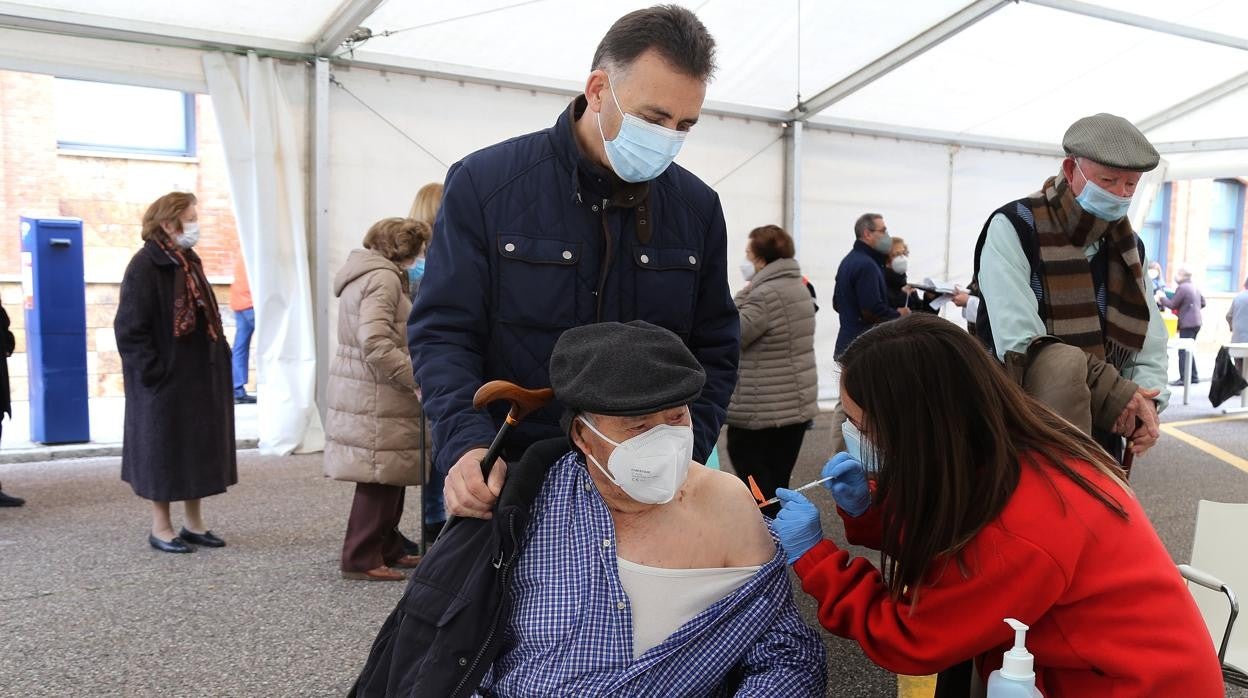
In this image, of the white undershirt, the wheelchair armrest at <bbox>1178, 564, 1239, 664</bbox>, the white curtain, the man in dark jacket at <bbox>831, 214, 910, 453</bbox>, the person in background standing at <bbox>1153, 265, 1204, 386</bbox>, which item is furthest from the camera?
Answer: the person in background standing at <bbox>1153, 265, 1204, 386</bbox>

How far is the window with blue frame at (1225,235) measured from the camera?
1977cm

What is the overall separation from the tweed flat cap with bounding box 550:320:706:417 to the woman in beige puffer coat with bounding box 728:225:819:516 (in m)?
2.92

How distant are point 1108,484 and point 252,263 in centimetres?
621

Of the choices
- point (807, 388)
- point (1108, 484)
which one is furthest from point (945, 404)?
point (807, 388)

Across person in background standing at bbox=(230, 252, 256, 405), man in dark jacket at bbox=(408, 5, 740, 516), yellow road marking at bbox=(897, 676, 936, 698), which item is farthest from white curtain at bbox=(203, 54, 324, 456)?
man in dark jacket at bbox=(408, 5, 740, 516)

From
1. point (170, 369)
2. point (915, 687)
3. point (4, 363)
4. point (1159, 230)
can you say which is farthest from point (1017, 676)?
point (1159, 230)

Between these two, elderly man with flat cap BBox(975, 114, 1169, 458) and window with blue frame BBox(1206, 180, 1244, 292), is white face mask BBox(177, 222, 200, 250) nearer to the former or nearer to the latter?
elderly man with flat cap BBox(975, 114, 1169, 458)

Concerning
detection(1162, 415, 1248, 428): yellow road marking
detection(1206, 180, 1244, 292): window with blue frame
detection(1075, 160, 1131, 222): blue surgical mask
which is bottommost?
detection(1162, 415, 1248, 428): yellow road marking

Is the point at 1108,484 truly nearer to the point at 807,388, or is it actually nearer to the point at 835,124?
the point at 807,388

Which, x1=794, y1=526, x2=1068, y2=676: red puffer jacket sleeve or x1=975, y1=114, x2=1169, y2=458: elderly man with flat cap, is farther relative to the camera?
x1=975, y1=114, x2=1169, y2=458: elderly man with flat cap

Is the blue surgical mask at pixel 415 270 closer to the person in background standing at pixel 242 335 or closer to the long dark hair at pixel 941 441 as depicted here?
the long dark hair at pixel 941 441

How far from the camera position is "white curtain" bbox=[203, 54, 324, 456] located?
6418 millimetres

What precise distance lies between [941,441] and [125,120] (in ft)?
48.6

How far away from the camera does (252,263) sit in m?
6.68
